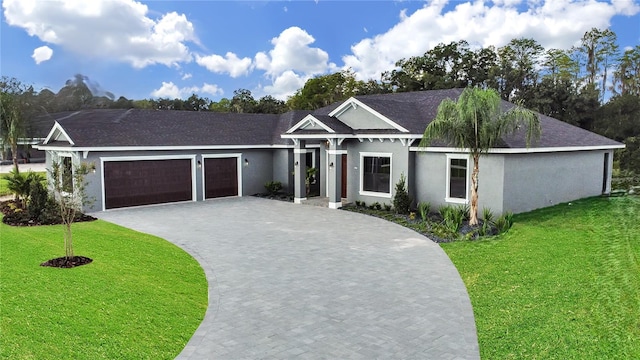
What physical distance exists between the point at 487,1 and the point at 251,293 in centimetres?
2255

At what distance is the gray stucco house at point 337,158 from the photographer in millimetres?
16703

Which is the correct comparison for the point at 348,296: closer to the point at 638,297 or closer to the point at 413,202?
the point at 638,297

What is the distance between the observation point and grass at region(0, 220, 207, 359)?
6285 millimetres

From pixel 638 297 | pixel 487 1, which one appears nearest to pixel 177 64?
pixel 487 1

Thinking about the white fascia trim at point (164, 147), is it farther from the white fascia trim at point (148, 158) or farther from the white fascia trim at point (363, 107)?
the white fascia trim at point (363, 107)

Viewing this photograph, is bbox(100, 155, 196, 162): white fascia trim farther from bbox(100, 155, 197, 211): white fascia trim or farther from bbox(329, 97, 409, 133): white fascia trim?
bbox(329, 97, 409, 133): white fascia trim

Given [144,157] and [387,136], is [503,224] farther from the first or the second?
[144,157]

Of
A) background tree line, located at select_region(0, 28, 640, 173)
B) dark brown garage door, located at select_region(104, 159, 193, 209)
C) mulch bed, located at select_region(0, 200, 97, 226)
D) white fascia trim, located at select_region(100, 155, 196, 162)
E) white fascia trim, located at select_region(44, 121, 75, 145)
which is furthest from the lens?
background tree line, located at select_region(0, 28, 640, 173)

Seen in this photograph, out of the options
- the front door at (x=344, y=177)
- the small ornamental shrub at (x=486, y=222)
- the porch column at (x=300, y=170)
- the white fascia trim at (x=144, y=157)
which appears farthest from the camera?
the porch column at (x=300, y=170)

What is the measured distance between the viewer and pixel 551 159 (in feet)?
57.5

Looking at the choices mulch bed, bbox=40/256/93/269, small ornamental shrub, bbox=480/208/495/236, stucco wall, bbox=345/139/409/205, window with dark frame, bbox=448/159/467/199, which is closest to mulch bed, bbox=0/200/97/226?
mulch bed, bbox=40/256/93/269

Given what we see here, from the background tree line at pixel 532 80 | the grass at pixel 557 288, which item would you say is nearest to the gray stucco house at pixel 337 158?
the grass at pixel 557 288

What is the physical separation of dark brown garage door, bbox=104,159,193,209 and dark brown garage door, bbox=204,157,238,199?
982 millimetres

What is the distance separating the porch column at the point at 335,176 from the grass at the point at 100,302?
338 inches
